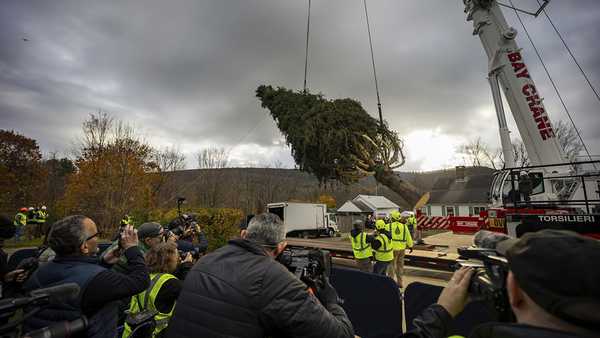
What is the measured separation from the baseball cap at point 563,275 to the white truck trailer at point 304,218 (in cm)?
2047

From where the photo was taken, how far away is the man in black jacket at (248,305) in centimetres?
150

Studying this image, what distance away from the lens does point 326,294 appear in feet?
6.31

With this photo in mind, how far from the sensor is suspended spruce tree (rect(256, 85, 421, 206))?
541 inches

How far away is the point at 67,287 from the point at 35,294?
0.12 metres

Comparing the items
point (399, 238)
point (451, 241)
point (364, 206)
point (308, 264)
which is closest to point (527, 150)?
point (399, 238)

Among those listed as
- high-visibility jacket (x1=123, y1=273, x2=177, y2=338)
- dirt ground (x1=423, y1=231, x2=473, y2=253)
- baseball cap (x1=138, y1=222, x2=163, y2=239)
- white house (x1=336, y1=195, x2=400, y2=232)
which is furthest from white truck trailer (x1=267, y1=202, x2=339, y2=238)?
high-visibility jacket (x1=123, y1=273, x2=177, y2=338)

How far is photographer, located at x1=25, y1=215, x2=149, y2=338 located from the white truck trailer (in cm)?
1896

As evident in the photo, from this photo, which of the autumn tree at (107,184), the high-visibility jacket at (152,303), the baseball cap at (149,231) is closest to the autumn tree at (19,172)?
the autumn tree at (107,184)

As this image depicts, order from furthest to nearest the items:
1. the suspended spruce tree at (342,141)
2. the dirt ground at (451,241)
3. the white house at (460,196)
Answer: the white house at (460,196) → the dirt ground at (451,241) → the suspended spruce tree at (342,141)

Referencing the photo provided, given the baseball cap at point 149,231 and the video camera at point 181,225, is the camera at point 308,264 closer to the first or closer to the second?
the baseball cap at point 149,231

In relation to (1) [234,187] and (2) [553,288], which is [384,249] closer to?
(2) [553,288]

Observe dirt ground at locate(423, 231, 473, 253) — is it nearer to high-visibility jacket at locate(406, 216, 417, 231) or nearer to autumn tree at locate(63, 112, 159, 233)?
high-visibility jacket at locate(406, 216, 417, 231)

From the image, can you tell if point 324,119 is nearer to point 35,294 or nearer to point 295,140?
point 295,140

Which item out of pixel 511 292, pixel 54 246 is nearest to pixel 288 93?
pixel 54 246
